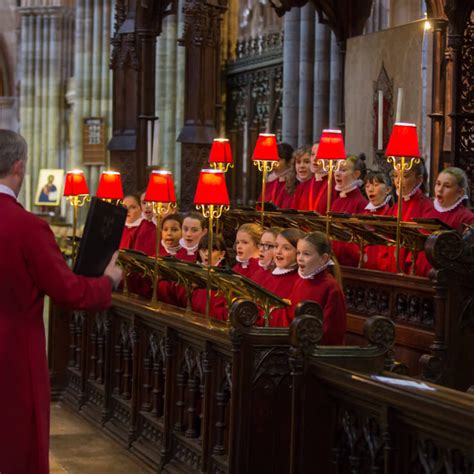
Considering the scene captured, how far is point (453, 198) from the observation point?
7305mm

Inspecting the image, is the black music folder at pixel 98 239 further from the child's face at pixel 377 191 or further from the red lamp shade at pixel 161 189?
the child's face at pixel 377 191

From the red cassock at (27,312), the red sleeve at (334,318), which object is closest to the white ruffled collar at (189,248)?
the red sleeve at (334,318)

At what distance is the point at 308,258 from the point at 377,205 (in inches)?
103

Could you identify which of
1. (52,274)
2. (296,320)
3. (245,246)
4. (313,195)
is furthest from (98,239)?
(313,195)

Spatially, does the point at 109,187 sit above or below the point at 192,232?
above

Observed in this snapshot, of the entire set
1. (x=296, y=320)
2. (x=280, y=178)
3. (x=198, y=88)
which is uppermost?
(x=198, y=88)

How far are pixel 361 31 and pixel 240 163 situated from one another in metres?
4.70

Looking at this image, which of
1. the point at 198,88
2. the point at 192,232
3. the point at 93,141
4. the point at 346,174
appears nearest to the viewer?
the point at 192,232

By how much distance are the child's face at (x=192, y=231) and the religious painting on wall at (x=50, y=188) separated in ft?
50.7

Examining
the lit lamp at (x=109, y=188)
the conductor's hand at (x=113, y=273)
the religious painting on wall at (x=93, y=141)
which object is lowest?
the conductor's hand at (x=113, y=273)

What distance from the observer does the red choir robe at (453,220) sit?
7.27 meters

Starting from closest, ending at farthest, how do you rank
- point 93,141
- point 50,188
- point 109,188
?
point 109,188, point 93,141, point 50,188

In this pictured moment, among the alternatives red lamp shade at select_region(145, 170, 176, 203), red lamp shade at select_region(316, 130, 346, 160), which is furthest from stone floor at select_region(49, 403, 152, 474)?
red lamp shade at select_region(316, 130, 346, 160)

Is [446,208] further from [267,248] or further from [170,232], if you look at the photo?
[170,232]
